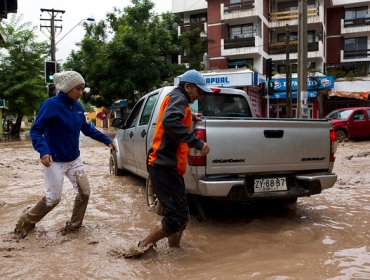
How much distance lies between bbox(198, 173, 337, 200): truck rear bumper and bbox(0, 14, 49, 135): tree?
2932 centimetres

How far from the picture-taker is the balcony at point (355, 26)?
115 ft

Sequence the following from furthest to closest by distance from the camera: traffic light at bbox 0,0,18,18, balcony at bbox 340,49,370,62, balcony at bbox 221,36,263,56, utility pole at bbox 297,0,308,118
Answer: balcony at bbox 340,49,370,62
balcony at bbox 221,36,263,56
utility pole at bbox 297,0,308,118
traffic light at bbox 0,0,18,18

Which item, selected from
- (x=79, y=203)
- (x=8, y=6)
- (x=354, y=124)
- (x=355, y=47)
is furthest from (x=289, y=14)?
(x=79, y=203)

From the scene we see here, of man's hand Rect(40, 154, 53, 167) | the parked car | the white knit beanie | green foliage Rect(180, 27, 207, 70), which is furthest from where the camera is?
green foliage Rect(180, 27, 207, 70)

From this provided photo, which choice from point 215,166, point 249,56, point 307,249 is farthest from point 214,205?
point 249,56

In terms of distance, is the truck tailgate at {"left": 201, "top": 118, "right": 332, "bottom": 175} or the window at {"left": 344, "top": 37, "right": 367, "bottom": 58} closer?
the truck tailgate at {"left": 201, "top": 118, "right": 332, "bottom": 175}

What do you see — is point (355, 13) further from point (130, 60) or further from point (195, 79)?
point (195, 79)

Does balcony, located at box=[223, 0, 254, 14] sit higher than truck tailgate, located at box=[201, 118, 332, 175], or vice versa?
balcony, located at box=[223, 0, 254, 14]

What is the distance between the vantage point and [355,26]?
35.5 metres

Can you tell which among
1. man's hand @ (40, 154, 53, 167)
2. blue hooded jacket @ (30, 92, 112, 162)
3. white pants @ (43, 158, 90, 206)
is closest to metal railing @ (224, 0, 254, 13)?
blue hooded jacket @ (30, 92, 112, 162)

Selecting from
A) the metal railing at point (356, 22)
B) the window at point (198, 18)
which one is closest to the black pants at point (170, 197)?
the metal railing at point (356, 22)

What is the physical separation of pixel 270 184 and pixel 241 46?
3007 centimetres

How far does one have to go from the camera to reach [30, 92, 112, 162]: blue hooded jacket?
4273 mm

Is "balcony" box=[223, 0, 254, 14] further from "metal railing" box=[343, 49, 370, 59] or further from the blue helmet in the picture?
the blue helmet
